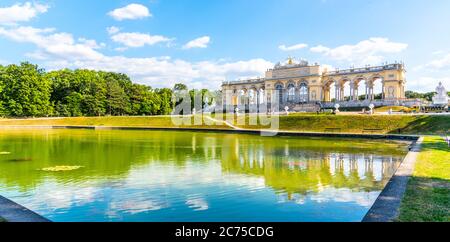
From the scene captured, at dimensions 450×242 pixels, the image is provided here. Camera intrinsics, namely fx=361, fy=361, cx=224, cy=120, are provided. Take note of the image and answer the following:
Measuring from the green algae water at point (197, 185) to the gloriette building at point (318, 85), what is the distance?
38772 millimetres

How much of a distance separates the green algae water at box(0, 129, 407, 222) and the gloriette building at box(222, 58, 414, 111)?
38.8 metres

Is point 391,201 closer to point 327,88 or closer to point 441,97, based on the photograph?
point 441,97

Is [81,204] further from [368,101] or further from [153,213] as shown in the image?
[368,101]

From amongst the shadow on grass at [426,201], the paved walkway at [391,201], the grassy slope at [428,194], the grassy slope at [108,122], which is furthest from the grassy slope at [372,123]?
the shadow on grass at [426,201]

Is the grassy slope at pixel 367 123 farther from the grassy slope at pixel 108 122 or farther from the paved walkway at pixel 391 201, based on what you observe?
the paved walkway at pixel 391 201

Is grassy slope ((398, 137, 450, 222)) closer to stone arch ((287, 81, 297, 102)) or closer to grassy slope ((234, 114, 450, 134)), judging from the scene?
grassy slope ((234, 114, 450, 134))

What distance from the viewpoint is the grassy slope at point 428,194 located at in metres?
5.96

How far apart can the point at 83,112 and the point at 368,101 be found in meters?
45.5

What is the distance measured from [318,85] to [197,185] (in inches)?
2055

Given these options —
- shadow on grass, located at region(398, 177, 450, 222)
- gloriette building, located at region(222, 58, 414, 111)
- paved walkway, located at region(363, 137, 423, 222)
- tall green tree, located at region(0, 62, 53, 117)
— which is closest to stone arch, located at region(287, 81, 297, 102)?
gloriette building, located at region(222, 58, 414, 111)

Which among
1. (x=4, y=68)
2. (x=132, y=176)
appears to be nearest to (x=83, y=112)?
(x=4, y=68)

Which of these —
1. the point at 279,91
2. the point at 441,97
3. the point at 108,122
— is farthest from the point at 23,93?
the point at 441,97

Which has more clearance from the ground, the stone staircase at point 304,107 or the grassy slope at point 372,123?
the stone staircase at point 304,107
